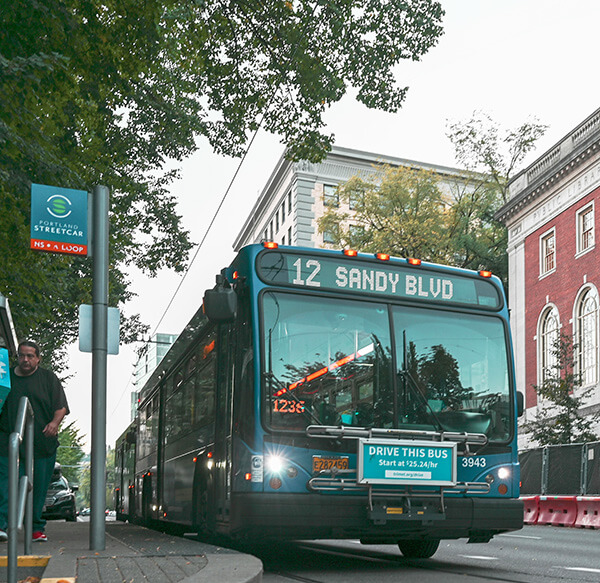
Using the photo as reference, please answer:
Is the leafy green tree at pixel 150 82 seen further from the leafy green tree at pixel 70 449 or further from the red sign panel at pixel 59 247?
the leafy green tree at pixel 70 449

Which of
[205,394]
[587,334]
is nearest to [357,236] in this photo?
[587,334]

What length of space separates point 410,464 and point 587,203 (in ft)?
90.0

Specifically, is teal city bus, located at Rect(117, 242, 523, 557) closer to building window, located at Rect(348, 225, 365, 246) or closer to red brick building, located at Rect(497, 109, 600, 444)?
red brick building, located at Rect(497, 109, 600, 444)

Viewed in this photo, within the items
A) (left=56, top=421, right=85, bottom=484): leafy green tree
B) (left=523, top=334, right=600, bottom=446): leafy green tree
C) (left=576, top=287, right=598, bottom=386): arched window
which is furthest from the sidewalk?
(left=56, top=421, right=85, bottom=484): leafy green tree

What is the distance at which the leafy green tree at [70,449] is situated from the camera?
103m

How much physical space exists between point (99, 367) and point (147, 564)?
6.23ft

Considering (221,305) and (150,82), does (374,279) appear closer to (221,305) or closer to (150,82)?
(221,305)

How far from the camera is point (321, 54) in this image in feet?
56.5

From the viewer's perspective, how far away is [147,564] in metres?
6.26

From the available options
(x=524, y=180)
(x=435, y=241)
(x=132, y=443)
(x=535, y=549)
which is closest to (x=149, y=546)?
(x=535, y=549)

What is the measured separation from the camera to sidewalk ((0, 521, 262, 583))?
18.0 feet

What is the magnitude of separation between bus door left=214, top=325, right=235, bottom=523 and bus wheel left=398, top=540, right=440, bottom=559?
221cm

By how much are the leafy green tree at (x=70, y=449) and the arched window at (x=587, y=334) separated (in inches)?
2885

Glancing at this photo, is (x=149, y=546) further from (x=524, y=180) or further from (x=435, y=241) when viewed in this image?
(x=435, y=241)
